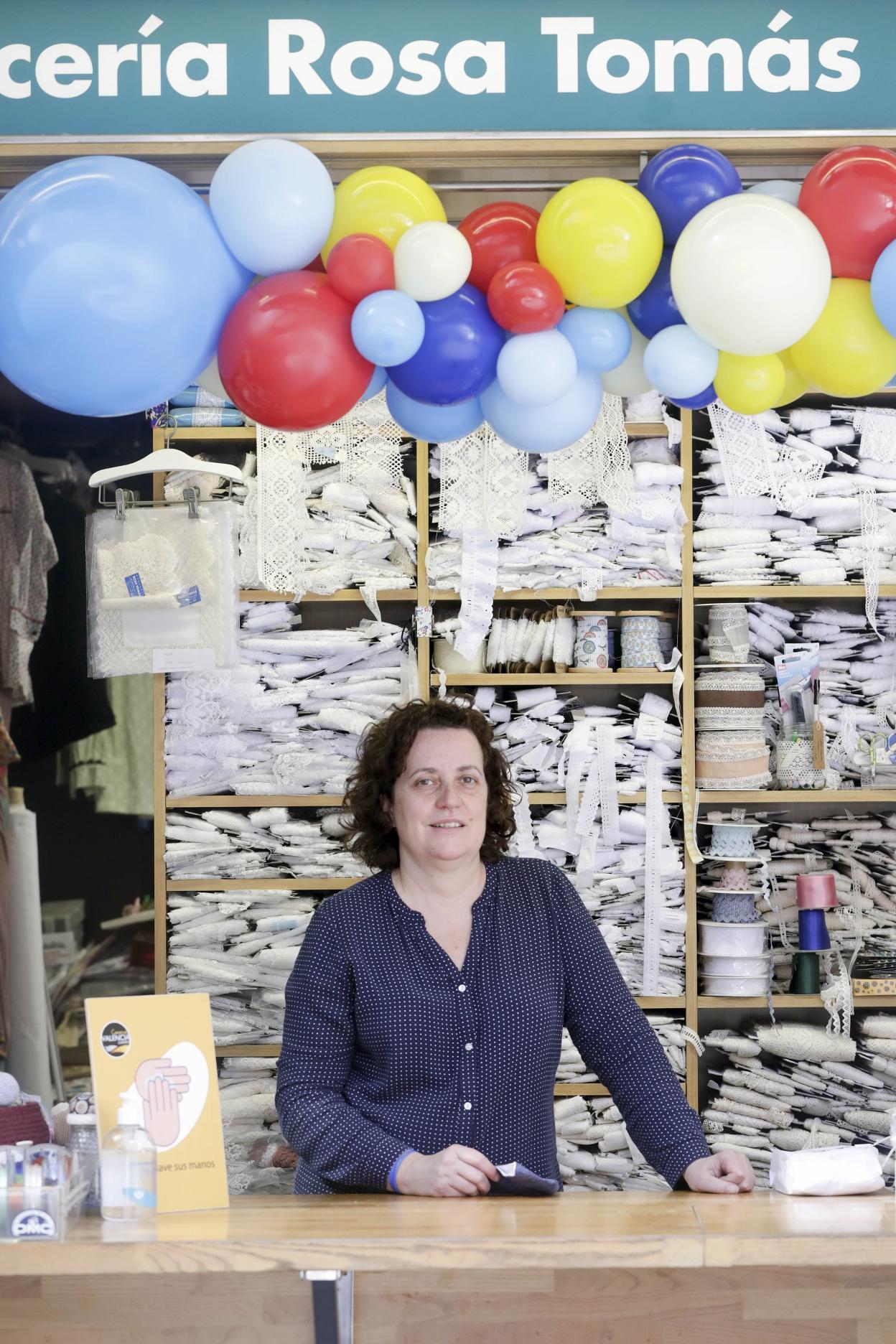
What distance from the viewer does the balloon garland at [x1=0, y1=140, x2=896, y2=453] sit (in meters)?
1.61

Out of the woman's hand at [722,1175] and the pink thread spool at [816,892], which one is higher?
the pink thread spool at [816,892]

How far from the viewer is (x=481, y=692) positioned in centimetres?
419

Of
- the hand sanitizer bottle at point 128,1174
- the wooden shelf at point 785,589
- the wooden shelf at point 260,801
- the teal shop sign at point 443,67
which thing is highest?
the teal shop sign at point 443,67

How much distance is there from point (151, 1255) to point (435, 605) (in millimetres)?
3000

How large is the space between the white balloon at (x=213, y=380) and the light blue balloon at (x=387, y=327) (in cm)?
24

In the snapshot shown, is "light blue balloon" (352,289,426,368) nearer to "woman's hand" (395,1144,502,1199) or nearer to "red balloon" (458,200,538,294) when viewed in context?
"red balloon" (458,200,538,294)

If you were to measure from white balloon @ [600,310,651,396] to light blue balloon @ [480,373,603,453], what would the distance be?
0.09 feet

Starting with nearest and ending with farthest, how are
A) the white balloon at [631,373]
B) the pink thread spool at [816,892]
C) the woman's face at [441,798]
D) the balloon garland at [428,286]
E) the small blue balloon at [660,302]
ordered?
the balloon garland at [428,286] → the small blue balloon at [660,302] → the white balloon at [631,373] → the woman's face at [441,798] → the pink thread spool at [816,892]

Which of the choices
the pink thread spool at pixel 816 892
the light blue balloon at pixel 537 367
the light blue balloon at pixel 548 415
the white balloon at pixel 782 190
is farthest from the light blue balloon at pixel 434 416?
the pink thread spool at pixel 816 892

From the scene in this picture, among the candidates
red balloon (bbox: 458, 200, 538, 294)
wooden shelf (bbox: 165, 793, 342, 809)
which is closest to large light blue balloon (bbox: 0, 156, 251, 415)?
red balloon (bbox: 458, 200, 538, 294)

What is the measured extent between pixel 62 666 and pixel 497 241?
293 centimetres

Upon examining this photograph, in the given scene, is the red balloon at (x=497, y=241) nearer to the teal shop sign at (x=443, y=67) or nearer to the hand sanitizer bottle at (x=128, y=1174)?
the teal shop sign at (x=443, y=67)

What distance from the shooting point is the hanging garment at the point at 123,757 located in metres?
4.35

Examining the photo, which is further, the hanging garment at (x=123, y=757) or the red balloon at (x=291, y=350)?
the hanging garment at (x=123, y=757)
